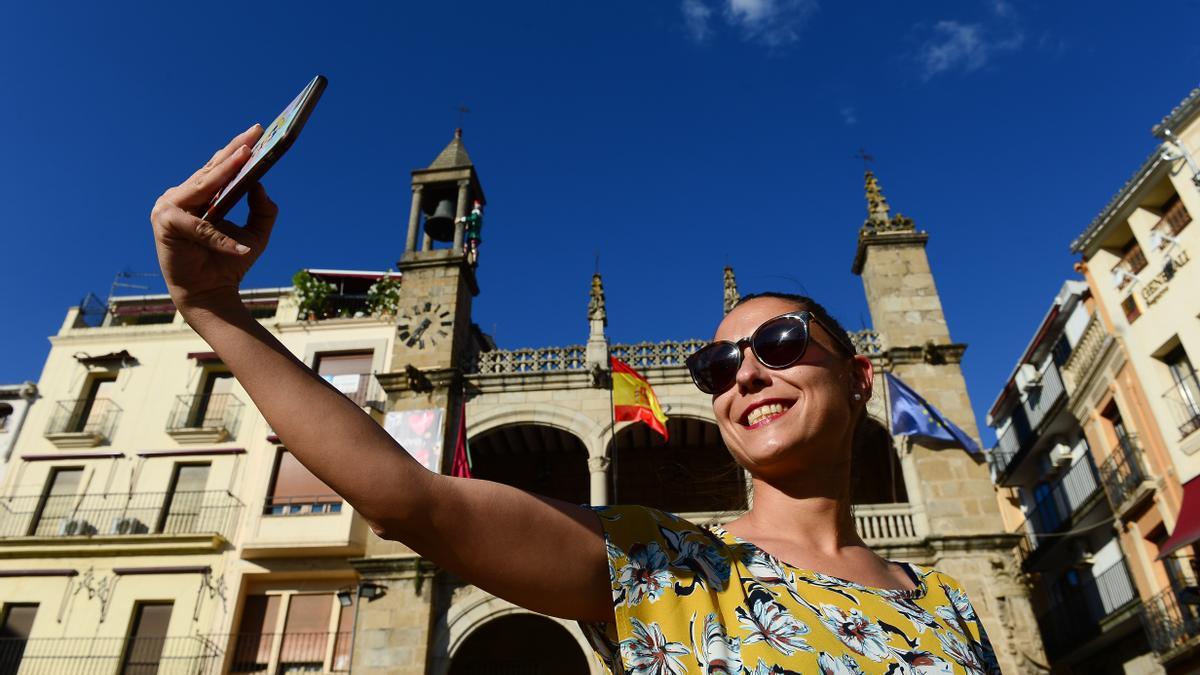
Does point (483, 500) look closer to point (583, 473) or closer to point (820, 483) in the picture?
point (820, 483)

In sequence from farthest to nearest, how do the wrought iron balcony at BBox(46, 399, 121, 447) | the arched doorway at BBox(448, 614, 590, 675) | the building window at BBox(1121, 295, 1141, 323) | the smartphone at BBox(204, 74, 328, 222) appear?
the wrought iron balcony at BBox(46, 399, 121, 447) → the building window at BBox(1121, 295, 1141, 323) → the arched doorway at BBox(448, 614, 590, 675) → the smartphone at BBox(204, 74, 328, 222)

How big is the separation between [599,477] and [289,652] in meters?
8.20

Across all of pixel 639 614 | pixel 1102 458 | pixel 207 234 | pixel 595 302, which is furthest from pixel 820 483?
pixel 1102 458

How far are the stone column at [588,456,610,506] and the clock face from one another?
452 centimetres

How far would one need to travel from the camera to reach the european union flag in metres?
15.2

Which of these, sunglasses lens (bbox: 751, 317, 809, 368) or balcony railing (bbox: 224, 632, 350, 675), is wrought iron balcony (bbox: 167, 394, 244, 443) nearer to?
balcony railing (bbox: 224, 632, 350, 675)

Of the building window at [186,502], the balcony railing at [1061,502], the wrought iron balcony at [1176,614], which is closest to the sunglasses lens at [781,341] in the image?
the wrought iron balcony at [1176,614]

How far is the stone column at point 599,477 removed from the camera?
16.4 metres

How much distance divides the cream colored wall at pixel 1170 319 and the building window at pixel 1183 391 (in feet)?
0.40

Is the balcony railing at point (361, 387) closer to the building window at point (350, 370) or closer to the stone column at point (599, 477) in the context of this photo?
the building window at point (350, 370)

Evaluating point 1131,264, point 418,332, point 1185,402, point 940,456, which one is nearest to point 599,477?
point 418,332

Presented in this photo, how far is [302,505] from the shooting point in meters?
19.1

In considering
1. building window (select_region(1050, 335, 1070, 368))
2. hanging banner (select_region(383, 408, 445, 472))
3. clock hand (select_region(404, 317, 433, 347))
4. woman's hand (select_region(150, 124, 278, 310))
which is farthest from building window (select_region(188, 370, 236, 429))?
building window (select_region(1050, 335, 1070, 368))

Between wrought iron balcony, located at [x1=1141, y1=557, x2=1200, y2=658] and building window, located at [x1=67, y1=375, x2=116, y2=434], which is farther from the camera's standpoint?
building window, located at [x1=67, y1=375, x2=116, y2=434]
